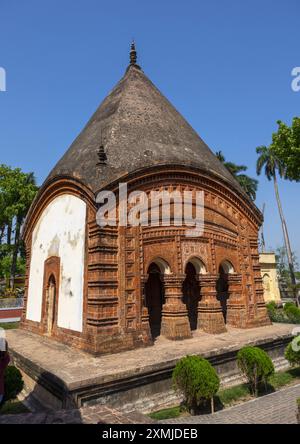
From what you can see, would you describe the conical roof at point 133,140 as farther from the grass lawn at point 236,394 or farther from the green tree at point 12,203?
the green tree at point 12,203

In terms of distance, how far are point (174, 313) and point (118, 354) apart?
229 cm

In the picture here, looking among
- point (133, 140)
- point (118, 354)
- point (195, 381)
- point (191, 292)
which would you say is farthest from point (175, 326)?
point (133, 140)

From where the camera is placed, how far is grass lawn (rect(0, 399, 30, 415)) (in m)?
6.60

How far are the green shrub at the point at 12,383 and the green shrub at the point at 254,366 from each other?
199 inches

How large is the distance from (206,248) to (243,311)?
8.83 ft

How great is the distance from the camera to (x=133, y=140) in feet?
33.1

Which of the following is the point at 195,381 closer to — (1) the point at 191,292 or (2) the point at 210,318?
(2) the point at 210,318

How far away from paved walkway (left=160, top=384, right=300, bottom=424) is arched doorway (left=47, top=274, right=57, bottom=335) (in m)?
5.46

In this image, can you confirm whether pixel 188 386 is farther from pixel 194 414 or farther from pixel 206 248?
pixel 206 248

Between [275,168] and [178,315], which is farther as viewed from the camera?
[275,168]
